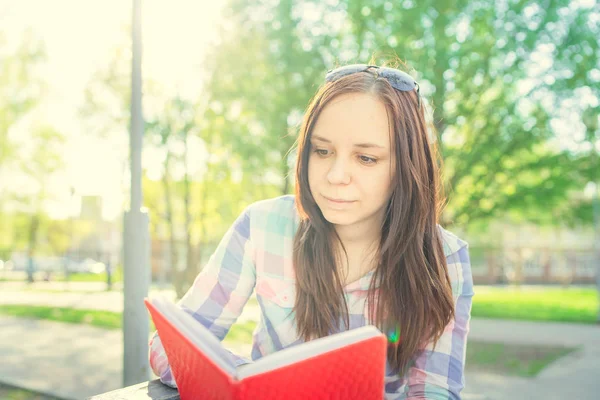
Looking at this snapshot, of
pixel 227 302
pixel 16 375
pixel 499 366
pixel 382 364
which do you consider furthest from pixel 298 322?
pixel 499 366

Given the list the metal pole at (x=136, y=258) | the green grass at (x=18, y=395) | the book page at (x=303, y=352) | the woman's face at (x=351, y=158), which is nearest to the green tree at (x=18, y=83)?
the green grass at (x=18, y=395)

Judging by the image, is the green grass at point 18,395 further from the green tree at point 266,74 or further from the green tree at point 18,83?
the green tree at point 18,83

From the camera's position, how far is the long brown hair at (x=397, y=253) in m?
1.57

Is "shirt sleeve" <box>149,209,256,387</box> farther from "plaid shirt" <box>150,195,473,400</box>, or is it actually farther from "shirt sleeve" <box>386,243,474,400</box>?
"shirt sleeve" <box>386,243,474,400</box>

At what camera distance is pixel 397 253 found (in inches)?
63.6

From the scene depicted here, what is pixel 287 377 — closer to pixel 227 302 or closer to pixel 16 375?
pixel 227 302

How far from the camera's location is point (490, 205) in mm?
10953

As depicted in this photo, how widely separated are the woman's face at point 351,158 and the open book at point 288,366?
54cm

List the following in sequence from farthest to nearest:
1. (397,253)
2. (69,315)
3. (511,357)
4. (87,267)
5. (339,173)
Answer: (87,267)
(69,315)
(511,357)
(397,253)
(339,173)

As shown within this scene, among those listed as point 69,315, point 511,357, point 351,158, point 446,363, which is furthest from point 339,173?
point 69,315

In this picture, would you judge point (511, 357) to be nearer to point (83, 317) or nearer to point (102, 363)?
point (102, 363)

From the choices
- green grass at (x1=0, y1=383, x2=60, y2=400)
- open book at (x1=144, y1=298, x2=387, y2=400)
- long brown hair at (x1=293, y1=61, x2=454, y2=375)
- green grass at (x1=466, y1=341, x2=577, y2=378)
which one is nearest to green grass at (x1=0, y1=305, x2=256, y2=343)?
green grass at (x1=466, y1=341, x2=577, y2=378)

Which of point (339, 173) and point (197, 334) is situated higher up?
point (339, 173)

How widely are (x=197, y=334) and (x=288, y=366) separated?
20cm
